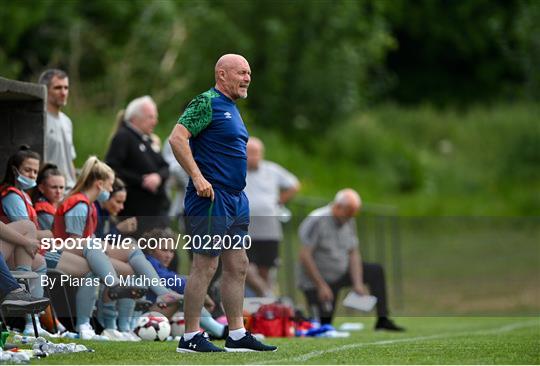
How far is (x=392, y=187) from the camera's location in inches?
1128

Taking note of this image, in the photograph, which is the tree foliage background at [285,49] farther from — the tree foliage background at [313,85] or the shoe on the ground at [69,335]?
the shoe on the ground at [69,335]

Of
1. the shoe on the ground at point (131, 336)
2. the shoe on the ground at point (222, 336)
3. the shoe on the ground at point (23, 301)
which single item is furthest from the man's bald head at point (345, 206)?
the shoe on the ground at point (23, 301)

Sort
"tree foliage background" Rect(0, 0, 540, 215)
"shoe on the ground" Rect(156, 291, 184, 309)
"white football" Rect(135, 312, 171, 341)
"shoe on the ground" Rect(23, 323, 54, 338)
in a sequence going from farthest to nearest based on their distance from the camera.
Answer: "tree foliage background" Rect(0, 0, 540, 215) → "white football" Rect(135, 312, 171, 341) → "shoe on the ground" Rect(156, 291, 184, 309) → "shoe on the ground" Rect(23, 323, 54, 338)

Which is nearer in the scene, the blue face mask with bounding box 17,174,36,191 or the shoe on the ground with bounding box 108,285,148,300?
the blue face mask with bounding box 17,174,36,191

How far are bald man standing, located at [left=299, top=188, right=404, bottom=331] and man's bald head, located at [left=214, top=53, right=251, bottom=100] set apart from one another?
249 inches

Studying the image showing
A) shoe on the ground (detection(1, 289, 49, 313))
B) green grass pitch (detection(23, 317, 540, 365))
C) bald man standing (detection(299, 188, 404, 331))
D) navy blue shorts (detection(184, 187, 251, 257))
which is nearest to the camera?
green grass pitch (detection(23, 317, 540, 365))

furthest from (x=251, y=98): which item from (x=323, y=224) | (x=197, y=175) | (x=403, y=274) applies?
(x=197, y=175)

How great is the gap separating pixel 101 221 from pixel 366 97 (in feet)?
77.6

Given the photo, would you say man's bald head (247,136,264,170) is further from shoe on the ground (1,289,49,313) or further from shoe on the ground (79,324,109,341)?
shoe on the ground (1,289,49,313)

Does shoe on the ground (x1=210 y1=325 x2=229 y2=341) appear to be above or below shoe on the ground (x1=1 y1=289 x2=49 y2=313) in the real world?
below

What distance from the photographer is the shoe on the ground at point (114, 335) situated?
1076cm

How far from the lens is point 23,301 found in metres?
9.23

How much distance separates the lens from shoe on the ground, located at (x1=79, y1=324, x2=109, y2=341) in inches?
Answer: 419

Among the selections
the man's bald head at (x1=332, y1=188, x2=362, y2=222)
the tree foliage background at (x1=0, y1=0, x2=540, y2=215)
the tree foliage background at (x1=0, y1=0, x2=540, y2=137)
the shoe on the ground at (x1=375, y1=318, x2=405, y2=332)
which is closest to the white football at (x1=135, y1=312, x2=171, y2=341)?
the shoe on the ground at (x1=375, y1=318, x2=405, y2=332)
